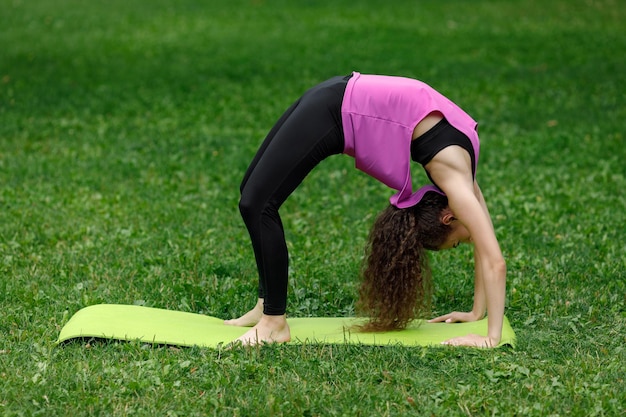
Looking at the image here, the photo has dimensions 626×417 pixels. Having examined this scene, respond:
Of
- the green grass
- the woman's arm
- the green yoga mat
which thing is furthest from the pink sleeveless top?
the green grass

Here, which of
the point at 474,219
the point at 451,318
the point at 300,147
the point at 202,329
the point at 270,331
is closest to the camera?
the point at 474,219

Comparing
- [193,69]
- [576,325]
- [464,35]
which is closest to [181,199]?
[576,325]

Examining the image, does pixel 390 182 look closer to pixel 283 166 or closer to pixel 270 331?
pixel 283 166

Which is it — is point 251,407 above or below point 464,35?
above

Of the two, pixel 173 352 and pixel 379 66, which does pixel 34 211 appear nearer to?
pixel 173 352

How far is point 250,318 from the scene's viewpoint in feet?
16.4

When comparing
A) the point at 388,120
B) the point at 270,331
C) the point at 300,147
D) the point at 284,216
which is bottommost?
the point at 284,216

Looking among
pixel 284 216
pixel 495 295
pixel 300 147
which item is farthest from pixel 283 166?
pixel 284 216

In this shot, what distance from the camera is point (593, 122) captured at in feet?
34.1

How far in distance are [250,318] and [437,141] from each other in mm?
1428

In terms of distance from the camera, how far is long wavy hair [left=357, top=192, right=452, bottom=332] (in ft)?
15.0

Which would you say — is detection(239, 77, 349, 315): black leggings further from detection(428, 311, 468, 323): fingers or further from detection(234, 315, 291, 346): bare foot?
detection(428, 311, 468, 323): fingers

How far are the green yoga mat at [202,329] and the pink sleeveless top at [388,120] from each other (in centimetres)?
79

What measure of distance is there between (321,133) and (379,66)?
31.7 feet
